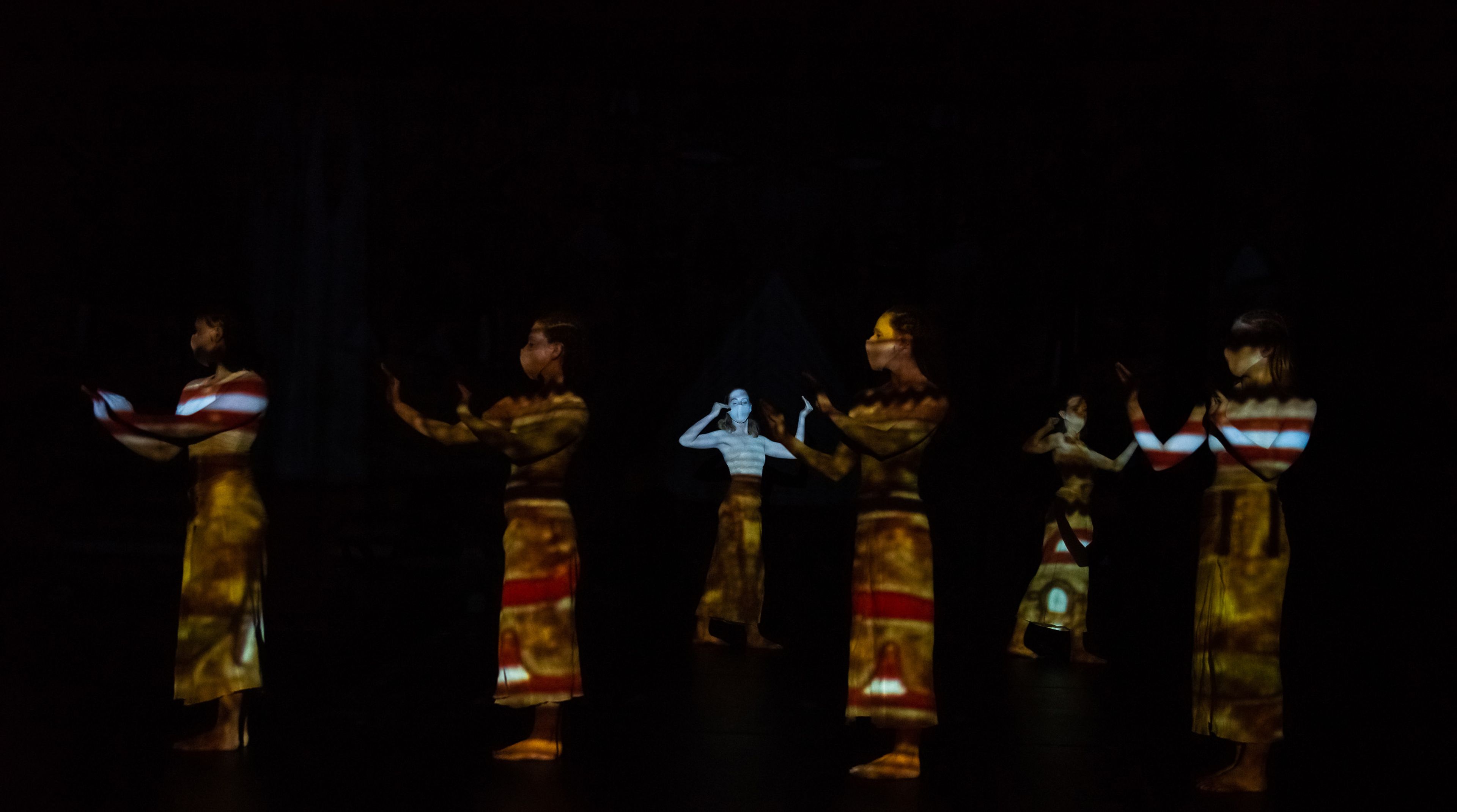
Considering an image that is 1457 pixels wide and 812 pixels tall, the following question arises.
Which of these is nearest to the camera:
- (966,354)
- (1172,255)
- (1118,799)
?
(1118,799)

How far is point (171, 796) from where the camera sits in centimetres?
420

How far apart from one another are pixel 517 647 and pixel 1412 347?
5111 millimetres

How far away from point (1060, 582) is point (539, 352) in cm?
417

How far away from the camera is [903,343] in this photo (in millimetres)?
4699

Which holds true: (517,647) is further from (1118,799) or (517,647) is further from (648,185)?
(648,185)

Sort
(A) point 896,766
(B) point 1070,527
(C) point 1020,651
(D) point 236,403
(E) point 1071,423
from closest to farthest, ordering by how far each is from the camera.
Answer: (A) point 896,766 < (D) point 236,403 < (B) point 1070,527 < (E) point 1071,423 < (C) point 1020,651

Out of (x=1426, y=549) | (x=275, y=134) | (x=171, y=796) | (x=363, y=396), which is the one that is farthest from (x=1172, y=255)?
(x=171, y=796)

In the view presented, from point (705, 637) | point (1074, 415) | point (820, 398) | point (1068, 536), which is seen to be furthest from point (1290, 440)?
point (705, 637)

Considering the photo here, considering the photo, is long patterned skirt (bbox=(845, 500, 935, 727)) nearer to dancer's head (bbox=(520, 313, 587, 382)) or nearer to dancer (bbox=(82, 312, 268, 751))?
dancer's head (bbox=(520, 313, 587, 382))

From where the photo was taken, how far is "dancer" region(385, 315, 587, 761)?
15.5 ft

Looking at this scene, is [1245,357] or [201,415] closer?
[1245,357]

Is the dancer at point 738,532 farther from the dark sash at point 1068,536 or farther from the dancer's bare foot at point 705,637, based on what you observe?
the dark sash at point 1068,536

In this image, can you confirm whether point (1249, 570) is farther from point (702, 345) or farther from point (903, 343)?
point (702, 345)

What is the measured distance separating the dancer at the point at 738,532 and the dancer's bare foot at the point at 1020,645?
1416 mm
